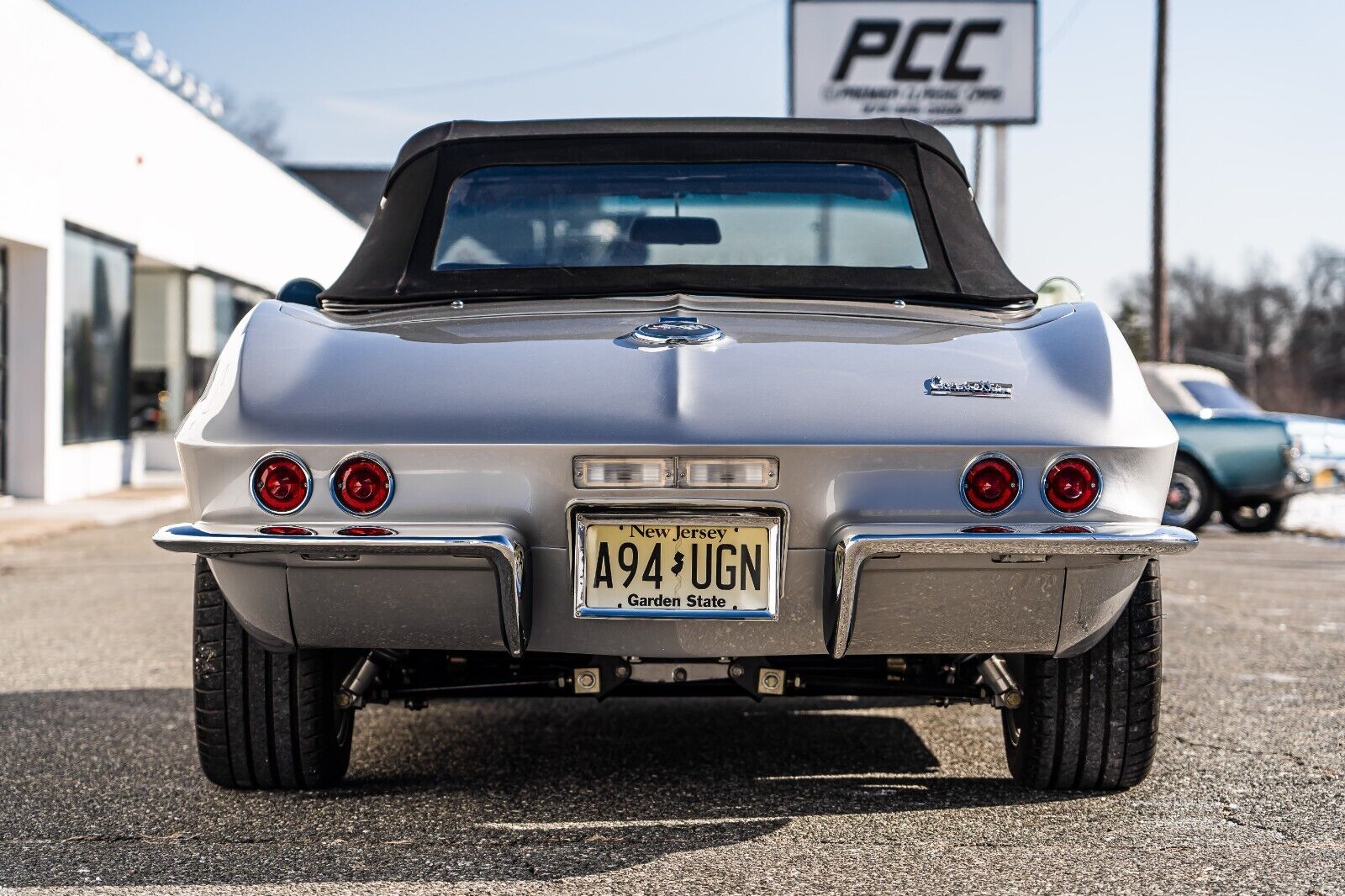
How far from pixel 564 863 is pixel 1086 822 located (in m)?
1.20

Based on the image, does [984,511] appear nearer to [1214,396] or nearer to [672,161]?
[672,161]

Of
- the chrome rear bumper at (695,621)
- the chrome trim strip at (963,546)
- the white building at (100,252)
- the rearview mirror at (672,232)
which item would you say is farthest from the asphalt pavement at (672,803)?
the white building at (100,252)

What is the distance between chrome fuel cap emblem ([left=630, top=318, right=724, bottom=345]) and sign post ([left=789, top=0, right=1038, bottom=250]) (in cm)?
1861

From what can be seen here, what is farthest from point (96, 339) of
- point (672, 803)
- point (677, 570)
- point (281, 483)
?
point (677, 570)

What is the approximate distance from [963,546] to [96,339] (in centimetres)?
1602

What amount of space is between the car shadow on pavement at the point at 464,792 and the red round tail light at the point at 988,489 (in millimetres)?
898

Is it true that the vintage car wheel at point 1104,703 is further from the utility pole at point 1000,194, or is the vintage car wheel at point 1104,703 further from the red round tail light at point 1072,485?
the utility pole at point 1000,194

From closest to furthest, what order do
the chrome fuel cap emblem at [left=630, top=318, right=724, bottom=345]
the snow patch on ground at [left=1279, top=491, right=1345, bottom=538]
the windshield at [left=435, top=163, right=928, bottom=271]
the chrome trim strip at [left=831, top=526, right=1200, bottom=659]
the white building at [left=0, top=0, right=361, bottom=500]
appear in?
the chrome trim strip at [left=831, top=526, right=1200, bottom=659] → the chrome fuel cap emblem at [left=630, top=318, right=724, bottom=345] → the windshield at [left=435, top=163, right=928, bottom=271] → the snow patch on ground at [left=1279, top=491, right=1345, bottom=538] → the white building at [left=0, top=0, right=361, bottom=500]

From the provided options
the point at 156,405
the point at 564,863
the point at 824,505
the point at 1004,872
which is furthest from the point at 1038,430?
the point at 156,405

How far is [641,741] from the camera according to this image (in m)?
4.46

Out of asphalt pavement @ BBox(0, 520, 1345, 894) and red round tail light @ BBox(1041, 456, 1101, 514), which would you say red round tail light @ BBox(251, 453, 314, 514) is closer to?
asphalt pavement @ BBox(0, 520, 1345, 894)

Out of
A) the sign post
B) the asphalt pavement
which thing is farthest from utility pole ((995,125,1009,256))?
the asphalt pavement

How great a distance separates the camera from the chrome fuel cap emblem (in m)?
3.31

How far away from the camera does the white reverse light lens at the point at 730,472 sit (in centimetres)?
307
